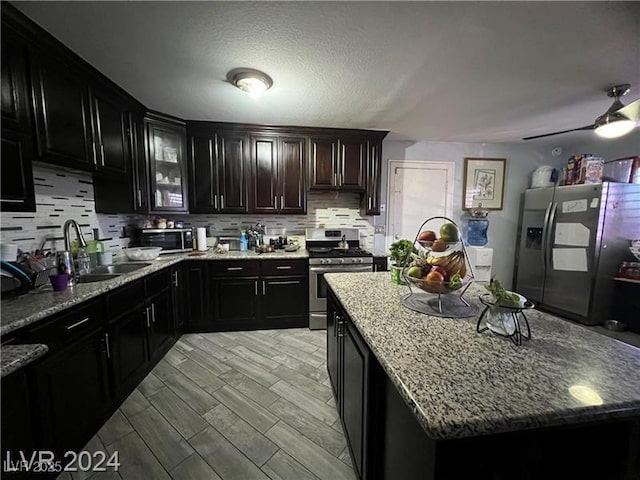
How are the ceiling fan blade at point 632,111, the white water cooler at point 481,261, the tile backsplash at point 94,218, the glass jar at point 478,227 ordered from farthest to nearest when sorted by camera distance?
the glass jar at point 478,227
the white water cooler at point 481,261
the ceiling fan blade at point 632,111
the tile backsplash at point 94,218

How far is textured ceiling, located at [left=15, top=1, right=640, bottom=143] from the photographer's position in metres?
1.30

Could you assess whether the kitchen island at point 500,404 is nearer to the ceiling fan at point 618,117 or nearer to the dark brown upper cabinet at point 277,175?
the ceiling fan at point 618,117

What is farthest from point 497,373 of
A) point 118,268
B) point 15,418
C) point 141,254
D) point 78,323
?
point 141,254

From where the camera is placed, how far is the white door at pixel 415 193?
3650 mm

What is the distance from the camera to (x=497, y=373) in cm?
72

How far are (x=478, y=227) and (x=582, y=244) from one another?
111cm

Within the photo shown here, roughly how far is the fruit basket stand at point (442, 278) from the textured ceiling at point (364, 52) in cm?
116

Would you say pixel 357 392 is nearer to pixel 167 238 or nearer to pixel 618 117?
pixel 167 238

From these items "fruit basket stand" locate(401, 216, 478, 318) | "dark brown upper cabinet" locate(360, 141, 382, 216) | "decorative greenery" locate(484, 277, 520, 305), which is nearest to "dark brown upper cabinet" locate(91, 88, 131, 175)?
"fruit basket stand" locate(401, 216, 478, 318)

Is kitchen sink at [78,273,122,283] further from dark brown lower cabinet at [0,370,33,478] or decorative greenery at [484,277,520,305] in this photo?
decorative greenery at [484,277,520,305]

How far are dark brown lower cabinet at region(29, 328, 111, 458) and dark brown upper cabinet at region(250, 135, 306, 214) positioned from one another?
1.99 meters

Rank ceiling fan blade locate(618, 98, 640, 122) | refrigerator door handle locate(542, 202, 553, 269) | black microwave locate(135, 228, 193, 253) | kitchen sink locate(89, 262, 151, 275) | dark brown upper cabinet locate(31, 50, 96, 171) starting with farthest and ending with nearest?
1. refrigerator door handle locate(542, 202, 553, 269)
2. black microwave locate(135, 228, 193, 253)
3. kitchen sink locate(89, 262, 151, 275)
4. ceiling fan blade locate(618, 98, 640, 122)
5. dark brown upper cabinet locate(31, 50, 96, 171)

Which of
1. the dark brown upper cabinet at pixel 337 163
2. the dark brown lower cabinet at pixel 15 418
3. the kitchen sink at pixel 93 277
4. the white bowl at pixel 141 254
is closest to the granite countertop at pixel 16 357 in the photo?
the dark brown lower cabinet at pixel 15 418

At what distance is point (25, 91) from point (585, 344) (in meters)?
2.90
